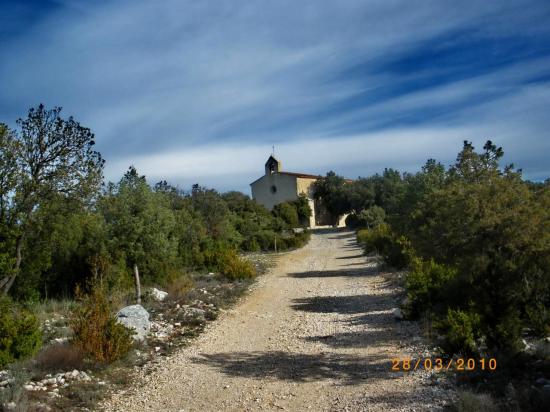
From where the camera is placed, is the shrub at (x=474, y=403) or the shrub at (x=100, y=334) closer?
the shrub at (x=474, y=403)

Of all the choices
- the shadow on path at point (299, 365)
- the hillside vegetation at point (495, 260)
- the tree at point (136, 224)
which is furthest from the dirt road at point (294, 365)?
the tree at point (136, 224)

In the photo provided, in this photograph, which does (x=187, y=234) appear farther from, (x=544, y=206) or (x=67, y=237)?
(x=544, y=206)

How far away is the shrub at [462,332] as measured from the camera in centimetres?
700

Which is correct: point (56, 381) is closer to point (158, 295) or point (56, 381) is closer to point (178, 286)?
point (158, 295)

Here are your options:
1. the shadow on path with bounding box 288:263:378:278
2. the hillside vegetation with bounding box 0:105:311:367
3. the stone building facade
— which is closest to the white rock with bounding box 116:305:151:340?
the hillside vegetation with bounding box 0:105:311:367

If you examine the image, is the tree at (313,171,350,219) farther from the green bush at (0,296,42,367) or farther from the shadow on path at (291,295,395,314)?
the green bush at (0,296,42,367)

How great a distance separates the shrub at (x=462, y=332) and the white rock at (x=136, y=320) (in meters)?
6.05

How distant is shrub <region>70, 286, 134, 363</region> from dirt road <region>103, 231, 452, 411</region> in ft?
2.66

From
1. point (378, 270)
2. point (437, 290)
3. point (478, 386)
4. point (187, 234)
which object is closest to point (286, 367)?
point (478, 386)
